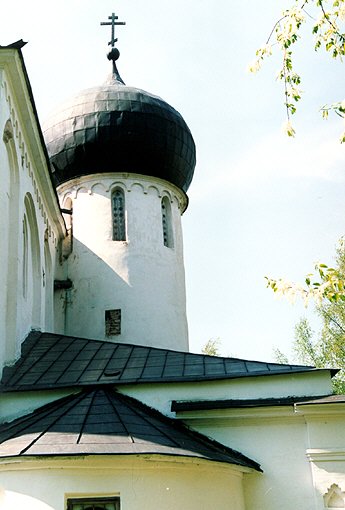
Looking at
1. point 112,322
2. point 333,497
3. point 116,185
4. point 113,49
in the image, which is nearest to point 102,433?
point 333,497

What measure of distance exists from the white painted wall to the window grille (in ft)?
21.1

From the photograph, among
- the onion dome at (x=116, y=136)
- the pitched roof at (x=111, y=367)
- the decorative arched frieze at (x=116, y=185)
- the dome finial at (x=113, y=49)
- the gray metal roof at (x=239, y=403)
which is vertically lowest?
the gray metal roof at (x=239, y=403)

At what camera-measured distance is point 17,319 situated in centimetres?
959

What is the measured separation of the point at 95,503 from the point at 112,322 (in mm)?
6708

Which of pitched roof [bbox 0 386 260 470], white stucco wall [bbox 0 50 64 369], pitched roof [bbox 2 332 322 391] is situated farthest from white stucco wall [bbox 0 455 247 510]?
white stucco wall [bbox 0 50 64 369]

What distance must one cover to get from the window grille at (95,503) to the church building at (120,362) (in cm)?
1

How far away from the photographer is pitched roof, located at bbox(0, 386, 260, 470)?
675 cm

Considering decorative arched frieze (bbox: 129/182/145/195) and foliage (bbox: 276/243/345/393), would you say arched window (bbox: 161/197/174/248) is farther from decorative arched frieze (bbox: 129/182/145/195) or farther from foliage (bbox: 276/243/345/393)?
foliage (bbox: 276/243/345/393)

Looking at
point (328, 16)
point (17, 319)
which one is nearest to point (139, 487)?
point (17, 319)

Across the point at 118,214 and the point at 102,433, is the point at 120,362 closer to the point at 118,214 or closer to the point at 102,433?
the point at 102,433

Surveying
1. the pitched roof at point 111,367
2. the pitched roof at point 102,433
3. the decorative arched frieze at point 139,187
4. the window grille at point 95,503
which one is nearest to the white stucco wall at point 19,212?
the pitched roof at point 111,367

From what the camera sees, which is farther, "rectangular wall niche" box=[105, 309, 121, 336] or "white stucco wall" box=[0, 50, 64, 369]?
"rectangular wall niche" box=[105, 309, 121, 336]

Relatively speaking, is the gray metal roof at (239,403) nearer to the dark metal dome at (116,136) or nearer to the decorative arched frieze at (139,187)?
the decorative arched frieze at (139,187)

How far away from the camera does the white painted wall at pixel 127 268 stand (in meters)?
13.4
